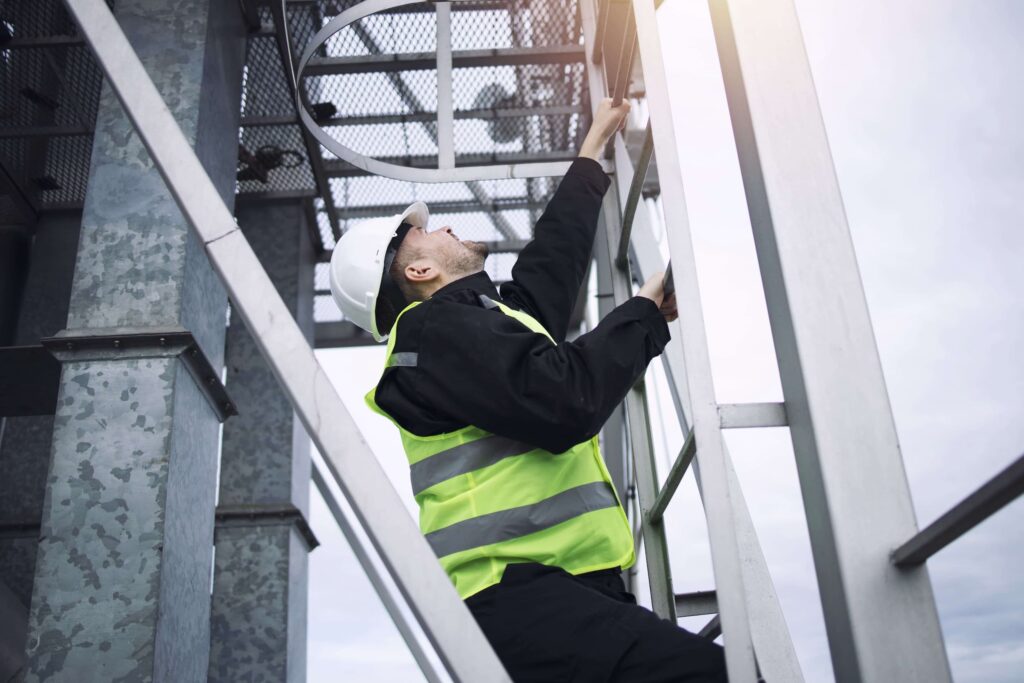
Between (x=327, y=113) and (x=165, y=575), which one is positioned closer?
(x=165, y=575)

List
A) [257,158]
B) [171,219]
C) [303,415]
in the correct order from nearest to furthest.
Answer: [303,415] < [171,219] < [257,158]

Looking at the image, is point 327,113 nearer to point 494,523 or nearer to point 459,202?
point 459,202

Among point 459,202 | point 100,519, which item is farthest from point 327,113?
point 100,519

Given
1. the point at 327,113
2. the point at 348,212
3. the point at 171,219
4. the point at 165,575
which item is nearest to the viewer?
the point at 165,575

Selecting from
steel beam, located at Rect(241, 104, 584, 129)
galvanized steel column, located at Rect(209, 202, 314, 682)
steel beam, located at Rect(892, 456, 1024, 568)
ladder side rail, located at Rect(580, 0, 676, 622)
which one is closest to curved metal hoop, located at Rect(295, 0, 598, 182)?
ladder side rail, located at Rect(580, 0, 676, 622)

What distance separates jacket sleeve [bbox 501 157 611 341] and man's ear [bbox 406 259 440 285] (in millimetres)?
255

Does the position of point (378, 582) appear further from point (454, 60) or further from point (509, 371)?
point (454, 60)

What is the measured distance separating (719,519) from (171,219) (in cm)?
302

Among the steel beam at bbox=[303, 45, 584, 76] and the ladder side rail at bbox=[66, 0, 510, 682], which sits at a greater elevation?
the steel beam at bbox=[303, 45, 584, 76]

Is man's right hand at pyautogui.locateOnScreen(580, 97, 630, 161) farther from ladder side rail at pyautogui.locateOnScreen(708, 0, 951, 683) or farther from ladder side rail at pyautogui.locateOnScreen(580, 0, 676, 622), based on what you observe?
ladder side rail at pyautogui.locateOnScreen(708, 0, 951, 683)

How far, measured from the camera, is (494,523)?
7.67ft

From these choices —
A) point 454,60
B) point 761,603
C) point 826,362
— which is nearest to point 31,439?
point 454,60

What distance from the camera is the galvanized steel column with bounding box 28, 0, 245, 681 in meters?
3.42

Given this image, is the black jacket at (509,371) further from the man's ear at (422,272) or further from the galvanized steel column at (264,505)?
the galvanized steel column at (264,505)
